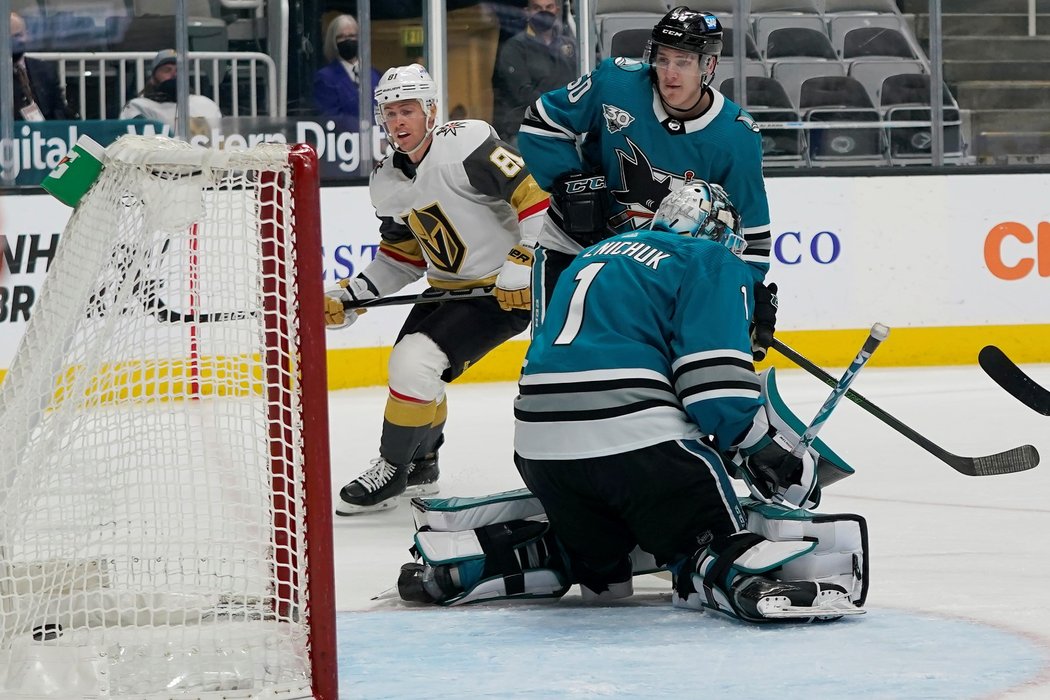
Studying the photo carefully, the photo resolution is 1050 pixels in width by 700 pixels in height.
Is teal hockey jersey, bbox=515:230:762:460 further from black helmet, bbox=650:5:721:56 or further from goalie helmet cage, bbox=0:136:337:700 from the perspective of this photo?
black helmet, bbox=650:5:721:56

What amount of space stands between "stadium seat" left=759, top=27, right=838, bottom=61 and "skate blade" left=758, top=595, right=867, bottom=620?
16.2 feet

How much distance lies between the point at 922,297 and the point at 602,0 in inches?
70.8

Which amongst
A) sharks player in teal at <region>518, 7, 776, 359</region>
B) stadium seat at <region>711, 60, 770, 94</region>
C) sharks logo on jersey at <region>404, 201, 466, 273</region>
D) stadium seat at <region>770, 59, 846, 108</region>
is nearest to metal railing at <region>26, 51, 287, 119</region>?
stadium seat at <region>711, 60, 770, 94</region>

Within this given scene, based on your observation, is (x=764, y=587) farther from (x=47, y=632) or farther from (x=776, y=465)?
(x=47, y=632)

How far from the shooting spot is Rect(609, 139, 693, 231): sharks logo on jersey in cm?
318

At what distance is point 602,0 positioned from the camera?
263 inches

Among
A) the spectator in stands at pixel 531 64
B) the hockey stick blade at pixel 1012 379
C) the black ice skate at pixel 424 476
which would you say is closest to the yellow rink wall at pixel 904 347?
the spectator in stands at pixel 531 64

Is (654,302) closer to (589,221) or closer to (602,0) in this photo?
(589,221)

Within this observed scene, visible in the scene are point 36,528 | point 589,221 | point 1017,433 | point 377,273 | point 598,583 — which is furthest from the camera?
point 1017,433

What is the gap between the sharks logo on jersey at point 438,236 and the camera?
372 centimetres

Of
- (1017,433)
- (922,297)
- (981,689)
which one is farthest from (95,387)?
(922,297)

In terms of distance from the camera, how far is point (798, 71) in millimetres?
7016

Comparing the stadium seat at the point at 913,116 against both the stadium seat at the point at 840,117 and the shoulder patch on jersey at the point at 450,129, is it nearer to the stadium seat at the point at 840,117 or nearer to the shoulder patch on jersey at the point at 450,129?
the stadium seat at the point at 840,117

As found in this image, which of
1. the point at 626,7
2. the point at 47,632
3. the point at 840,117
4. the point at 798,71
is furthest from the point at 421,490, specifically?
the point at 798,71
